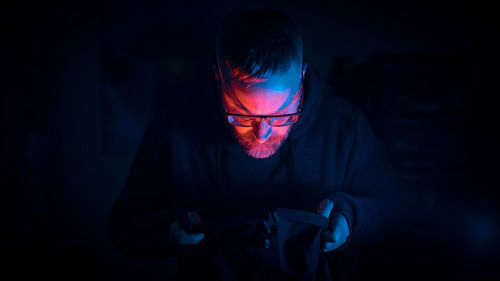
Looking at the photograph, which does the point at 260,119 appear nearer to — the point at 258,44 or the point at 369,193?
the point at 258,44

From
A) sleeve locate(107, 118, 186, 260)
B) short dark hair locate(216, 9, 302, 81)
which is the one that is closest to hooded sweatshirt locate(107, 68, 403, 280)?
sleeve locate(107, 118, 186, 260)

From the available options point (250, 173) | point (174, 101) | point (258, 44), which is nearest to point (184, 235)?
point (250, 173)

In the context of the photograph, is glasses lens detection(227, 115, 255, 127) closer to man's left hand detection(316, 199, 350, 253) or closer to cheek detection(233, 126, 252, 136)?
cheek detection(233, 126, 252, 136)

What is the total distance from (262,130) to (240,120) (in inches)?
3.2

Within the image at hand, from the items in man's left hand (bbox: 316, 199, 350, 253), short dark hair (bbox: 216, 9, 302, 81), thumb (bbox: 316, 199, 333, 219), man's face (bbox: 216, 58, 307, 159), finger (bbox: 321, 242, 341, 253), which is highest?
short dark hair (bbox: 216, 9, 302, 81)

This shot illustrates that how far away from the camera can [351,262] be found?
5.03 ft

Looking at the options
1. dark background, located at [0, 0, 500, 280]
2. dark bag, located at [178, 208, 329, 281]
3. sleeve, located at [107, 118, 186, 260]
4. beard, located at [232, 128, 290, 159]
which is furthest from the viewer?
dark background, located at [0, 0, 500, 280]

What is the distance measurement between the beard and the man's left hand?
0.27 meters

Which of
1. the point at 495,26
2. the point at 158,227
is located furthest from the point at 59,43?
the point at 495,26

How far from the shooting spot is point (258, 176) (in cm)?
93

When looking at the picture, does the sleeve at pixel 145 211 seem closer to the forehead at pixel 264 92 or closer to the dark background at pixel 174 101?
the forehead at pixel 264 92

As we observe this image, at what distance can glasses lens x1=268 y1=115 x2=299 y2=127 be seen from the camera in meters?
0.80

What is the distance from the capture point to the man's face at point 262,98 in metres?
0.73

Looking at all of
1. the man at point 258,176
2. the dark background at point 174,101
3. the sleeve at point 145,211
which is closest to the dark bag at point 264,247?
the man at point 258,176
